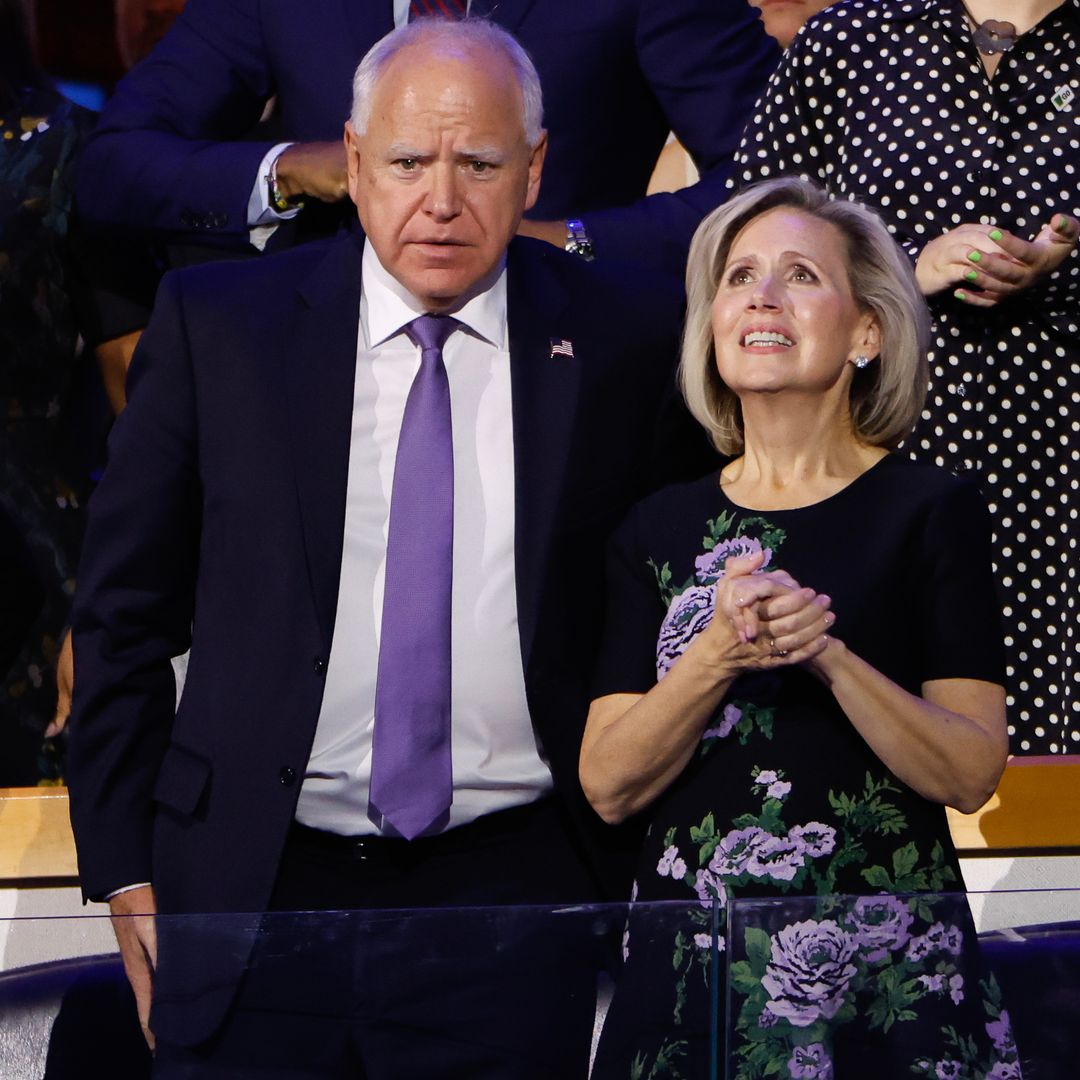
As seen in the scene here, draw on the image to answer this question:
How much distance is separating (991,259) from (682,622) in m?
0.70

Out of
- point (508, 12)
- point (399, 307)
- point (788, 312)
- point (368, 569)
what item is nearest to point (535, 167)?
point (399, 307)

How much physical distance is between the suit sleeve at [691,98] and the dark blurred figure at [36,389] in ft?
2.57

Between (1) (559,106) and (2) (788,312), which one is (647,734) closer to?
(2) (788,312)

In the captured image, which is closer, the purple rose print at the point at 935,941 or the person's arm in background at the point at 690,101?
the purple rose print at the point at 935,941

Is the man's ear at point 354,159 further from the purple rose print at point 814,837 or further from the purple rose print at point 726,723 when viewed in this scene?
the purple rose print at point 814,837

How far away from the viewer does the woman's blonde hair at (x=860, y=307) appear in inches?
82.4

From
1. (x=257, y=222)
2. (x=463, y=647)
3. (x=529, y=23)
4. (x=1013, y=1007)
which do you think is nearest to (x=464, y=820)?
(x=463, y=647)

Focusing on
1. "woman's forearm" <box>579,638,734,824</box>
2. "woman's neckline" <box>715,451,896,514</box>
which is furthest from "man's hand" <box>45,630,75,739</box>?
"woman's neckline" <box>715,451,896,514</box>

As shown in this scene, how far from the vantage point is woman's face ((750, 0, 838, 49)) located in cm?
301

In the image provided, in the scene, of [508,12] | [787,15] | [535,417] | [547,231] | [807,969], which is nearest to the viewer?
[807,969]

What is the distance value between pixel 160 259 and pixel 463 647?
1.11m

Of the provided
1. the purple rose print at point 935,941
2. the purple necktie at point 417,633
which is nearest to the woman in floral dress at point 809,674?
the purple rose print at point 935,941

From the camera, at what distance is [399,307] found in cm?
212

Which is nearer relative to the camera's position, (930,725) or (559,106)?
(930,725)
